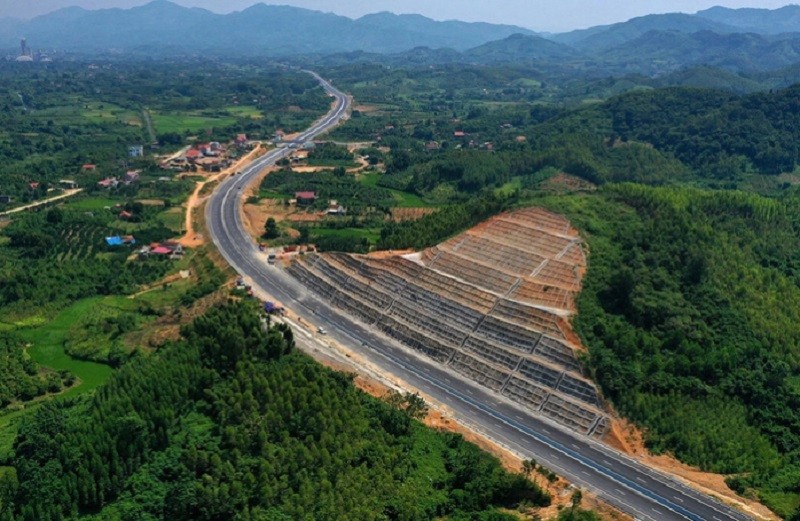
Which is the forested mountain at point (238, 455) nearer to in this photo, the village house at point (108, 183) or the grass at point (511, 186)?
the grass at point (511, 186)

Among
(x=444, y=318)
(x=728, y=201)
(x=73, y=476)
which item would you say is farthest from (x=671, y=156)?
A: (x=73, y=476)

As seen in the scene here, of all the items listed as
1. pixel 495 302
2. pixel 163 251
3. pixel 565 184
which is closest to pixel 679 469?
pixel 495 302

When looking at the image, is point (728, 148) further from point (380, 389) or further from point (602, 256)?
point (380, 389)

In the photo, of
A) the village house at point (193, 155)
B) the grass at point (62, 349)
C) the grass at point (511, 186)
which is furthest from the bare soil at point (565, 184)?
the grass at point (62, 349)

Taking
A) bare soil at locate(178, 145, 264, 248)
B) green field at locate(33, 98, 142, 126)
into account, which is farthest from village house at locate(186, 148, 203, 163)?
green field at locate(33, 98, 142, 126)

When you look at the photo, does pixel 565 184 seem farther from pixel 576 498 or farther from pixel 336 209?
pixel 576 498

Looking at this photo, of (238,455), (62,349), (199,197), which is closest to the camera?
(238,455)
